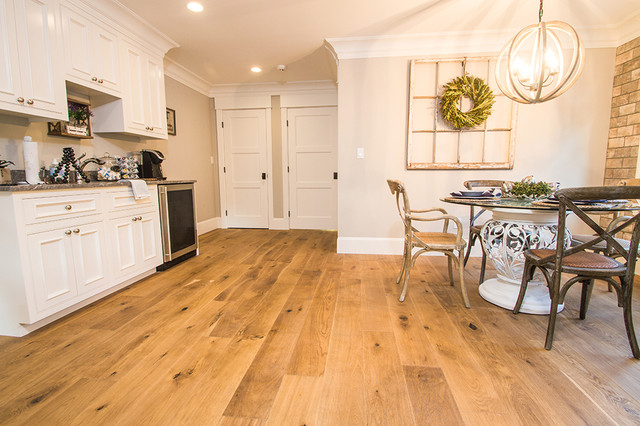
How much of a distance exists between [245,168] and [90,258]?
11.1ft

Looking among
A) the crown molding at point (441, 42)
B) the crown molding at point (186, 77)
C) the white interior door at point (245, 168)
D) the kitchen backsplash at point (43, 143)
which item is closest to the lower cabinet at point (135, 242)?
the kitchen backsplash at point (43, 143)

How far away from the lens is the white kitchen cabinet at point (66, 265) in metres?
1.86

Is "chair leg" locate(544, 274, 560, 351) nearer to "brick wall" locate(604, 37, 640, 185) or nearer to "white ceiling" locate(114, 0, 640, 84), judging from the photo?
"brick wall" locate(604, 37, 640, 185)

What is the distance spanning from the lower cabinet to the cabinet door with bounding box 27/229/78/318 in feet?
1.25

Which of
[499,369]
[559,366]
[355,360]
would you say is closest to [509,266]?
[559,366]

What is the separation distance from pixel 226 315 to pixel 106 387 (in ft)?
2.58

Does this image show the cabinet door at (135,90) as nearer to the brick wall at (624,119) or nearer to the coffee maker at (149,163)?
the coffee maker at (149,163)

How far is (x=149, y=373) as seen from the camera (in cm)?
149

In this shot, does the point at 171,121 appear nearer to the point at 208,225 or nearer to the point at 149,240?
the point at 208,225

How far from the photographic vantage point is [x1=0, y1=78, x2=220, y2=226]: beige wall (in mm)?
2182

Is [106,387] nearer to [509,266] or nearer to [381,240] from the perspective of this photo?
[509,266]

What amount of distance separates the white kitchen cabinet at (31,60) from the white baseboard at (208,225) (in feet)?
9.31

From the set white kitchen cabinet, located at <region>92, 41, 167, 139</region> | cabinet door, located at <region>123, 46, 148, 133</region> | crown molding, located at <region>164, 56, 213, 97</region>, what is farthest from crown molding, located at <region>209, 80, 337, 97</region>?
cabinet door, located at <region>123, 46, 148, 133</region>

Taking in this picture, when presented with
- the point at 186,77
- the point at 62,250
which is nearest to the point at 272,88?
the point at 186,77
